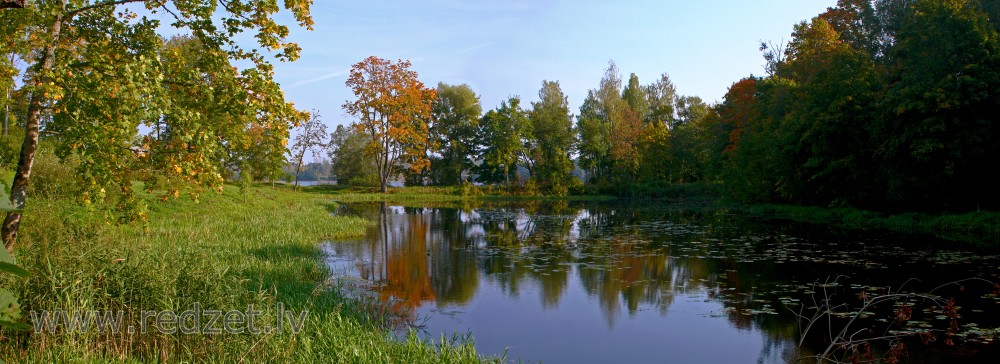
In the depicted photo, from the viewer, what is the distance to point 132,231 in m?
13.5

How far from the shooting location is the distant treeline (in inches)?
809

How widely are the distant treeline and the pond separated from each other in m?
4.06

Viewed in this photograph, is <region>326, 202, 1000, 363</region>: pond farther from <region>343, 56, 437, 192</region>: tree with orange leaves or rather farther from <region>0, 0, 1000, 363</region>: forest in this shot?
<region>343, 56, 437, 192</region>: tree with orange leaves

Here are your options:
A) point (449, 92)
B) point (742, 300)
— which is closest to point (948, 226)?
point (742, 300)

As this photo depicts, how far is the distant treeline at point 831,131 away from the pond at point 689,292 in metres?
4.06

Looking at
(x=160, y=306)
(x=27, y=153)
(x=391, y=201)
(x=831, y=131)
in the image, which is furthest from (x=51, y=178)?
(x=391, y=201)

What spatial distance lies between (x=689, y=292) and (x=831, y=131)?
17934 millimetres

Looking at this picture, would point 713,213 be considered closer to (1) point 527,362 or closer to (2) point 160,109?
(1) point 527,362

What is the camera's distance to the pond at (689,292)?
8.11m

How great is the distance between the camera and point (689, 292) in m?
11.9

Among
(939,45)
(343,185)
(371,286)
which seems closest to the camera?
(371,286)

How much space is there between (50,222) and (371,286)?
5582 millimetres

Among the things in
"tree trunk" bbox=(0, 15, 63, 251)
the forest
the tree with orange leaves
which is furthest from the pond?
the tree with orange leaves

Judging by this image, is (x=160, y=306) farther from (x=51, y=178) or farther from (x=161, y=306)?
(x=51, y=178)
